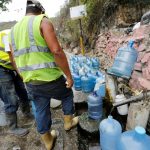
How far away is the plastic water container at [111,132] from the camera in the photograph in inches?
Answer: 103

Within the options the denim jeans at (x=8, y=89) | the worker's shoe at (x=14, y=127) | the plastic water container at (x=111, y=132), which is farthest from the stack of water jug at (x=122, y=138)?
the denim jeans at (x=8, y=89)

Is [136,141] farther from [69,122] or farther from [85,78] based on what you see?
[85,78]

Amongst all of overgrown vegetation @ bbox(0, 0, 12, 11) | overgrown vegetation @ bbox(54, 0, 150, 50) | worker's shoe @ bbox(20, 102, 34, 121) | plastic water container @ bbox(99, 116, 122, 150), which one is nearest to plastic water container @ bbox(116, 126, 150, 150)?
plastic water container @ bbox(99, 116, 122, 150)

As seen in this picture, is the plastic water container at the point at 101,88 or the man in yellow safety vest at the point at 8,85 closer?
the man in yellow safety vest at the point at 8,85

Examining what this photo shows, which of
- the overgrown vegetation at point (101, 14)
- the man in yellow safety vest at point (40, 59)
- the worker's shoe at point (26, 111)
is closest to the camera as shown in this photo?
the man in yellow safety vest at point (40, 59)

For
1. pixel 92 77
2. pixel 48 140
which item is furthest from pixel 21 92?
pixel 92 77

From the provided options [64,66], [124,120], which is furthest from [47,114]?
[124,120]

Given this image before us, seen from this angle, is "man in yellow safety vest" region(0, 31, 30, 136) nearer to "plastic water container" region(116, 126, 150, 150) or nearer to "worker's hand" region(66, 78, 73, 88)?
"worker's hand" region(66, 78, 73, 88)

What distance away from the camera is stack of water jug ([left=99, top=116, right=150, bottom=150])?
212cm

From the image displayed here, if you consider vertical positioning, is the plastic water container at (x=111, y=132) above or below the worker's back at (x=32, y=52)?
below

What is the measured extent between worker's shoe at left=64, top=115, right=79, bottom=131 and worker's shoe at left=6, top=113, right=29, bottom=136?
67 cm

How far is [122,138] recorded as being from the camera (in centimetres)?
231

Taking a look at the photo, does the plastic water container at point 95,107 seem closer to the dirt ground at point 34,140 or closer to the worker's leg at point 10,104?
the dirt ground at point 34,140

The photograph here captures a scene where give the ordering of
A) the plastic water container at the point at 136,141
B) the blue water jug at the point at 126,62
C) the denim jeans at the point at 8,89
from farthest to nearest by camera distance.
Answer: the blue water jug at the point at 126,62 → the denim jeans at the point at 8,89 → the plastic water container at the point at 136,141
